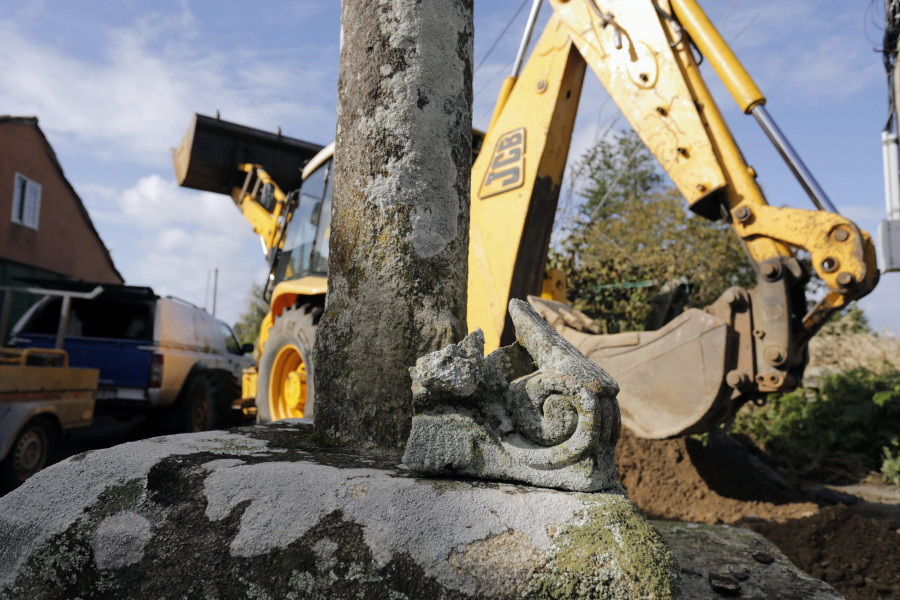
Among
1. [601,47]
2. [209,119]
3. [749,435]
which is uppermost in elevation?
[209,119]

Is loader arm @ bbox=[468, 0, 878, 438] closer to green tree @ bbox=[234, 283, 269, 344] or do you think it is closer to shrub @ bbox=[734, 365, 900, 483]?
shrub @ bbox=[734, 365, 900, 483]

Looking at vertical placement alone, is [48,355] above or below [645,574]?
above

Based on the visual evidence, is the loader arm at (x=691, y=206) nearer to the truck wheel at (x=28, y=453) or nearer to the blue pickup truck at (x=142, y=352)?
the truck wheel at (x=28, y=453)

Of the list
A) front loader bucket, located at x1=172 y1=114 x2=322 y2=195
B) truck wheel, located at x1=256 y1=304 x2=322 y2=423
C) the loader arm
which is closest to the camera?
the loader arm

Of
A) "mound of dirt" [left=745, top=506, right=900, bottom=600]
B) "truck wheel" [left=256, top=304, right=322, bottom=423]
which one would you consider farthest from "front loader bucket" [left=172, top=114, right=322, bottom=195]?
"mound of dirt" [left=745, top=506, right=900, bottom=600]

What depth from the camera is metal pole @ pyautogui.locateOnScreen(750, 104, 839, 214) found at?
12.4 ft

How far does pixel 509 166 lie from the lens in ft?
14.9

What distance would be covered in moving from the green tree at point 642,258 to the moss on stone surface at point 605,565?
6.26 meters

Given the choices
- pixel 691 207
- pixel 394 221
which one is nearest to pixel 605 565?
pixel 394 221

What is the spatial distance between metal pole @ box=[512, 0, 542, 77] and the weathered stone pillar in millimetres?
2776

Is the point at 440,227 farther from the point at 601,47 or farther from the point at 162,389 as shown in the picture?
the point at 162,389

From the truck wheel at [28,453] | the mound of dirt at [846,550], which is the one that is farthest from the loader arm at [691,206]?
the truck wheel at [28,453]

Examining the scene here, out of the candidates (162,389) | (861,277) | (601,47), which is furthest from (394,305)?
(162,389)

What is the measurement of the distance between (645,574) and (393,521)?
1.73ft
